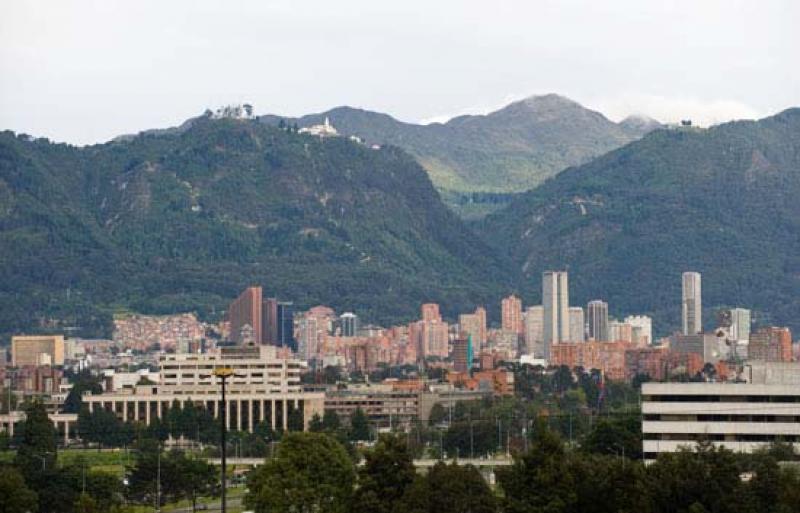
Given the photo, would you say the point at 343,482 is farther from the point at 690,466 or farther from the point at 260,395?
the point at 260,395

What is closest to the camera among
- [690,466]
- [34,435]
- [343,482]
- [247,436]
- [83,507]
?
[690,466]

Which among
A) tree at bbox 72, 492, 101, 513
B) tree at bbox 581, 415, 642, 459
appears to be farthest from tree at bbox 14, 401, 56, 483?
tree at bbox 72, 492, 101, 513

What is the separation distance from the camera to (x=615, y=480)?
81.9 metres

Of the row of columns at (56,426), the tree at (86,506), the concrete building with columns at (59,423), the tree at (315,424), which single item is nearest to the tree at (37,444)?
the tree at (86,506)

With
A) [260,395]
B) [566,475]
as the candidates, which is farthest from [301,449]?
[260,395]

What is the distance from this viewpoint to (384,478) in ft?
282

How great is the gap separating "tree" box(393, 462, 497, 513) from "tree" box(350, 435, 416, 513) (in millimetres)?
626

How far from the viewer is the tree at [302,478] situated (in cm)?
9531

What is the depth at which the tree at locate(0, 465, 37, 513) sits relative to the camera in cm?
8975

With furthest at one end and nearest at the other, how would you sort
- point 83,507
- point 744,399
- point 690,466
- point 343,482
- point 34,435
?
1. point 34,435
2. point 744,399
3. point 343,482
4. point 83,507
5. point 690,466

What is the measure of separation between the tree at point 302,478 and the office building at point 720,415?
14266 millimetres

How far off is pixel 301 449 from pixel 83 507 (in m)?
12.7

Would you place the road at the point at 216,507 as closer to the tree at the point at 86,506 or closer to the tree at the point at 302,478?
Result: the tree at the point at 302,478

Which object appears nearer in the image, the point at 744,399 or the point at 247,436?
the point at 744,399
